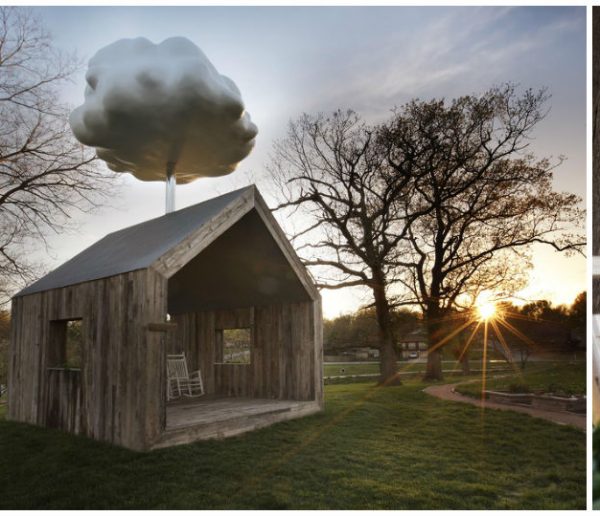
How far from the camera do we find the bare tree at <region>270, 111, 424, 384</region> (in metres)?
14.4

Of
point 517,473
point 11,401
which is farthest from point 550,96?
point 11,401

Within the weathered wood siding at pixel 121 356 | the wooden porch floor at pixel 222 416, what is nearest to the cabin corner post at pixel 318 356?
the wooden porch floor at pixel 222 416

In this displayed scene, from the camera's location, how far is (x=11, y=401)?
845 cm

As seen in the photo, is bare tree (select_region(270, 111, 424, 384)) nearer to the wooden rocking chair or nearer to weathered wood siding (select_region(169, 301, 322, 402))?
weathered wood siding (select_region(169, 301, 322, 402))

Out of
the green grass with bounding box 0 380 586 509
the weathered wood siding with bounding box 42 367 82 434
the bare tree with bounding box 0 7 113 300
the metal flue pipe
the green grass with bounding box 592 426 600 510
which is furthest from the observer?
the bare tree with bounding box 0 7 113 300

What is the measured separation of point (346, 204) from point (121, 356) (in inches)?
409

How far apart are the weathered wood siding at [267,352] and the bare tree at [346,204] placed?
516 cm

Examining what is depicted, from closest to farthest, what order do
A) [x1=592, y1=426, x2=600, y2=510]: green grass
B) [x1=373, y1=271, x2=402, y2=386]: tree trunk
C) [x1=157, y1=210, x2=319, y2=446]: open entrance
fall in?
1. [x1=592, y1=426, x2=600, y2=510]: green grass
2. [x1=157, y1=210, x2=319, y2=446]: open entrance
3. [x1=373, y1=271, x2=402, y2=386]: tree trunk

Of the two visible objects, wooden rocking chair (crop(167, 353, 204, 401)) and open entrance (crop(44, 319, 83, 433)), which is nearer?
open entrance (crop(44, 319, 83, 433))

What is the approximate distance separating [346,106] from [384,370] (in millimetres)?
7465

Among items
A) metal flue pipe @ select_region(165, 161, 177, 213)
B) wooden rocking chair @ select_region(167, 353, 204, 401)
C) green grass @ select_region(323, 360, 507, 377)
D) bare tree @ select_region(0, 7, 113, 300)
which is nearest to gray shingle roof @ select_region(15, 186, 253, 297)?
metal flue pipe @ select_region(165, 161, 177, 213)

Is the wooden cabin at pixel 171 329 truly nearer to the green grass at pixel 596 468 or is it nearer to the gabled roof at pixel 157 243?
the gabled roof at pixel 157 243

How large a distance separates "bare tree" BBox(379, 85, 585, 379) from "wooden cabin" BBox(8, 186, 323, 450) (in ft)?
21.7

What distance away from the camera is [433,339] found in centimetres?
1498
